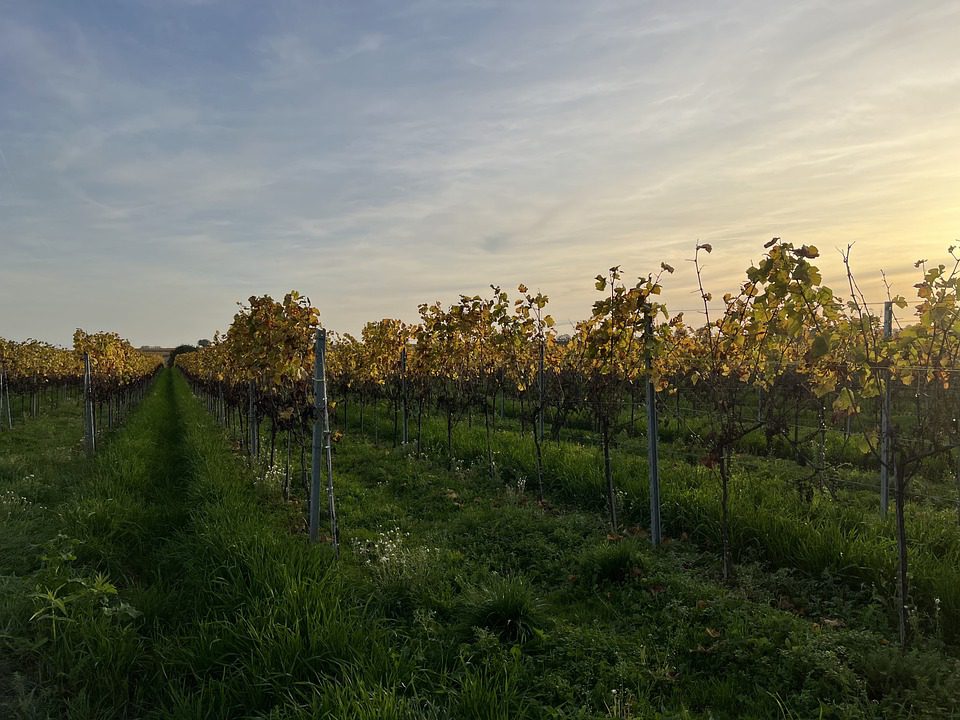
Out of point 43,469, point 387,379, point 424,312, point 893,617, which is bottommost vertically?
point 893,617

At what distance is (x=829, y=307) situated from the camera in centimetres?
461

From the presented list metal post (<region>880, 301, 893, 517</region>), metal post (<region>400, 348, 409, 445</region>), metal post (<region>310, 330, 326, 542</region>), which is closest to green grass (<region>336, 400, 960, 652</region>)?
metal post (<region>880, 301, 893, 517</region>)

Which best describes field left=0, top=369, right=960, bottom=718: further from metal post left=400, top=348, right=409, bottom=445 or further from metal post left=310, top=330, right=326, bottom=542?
metal post left=400, top=348, right=409, bottom=445

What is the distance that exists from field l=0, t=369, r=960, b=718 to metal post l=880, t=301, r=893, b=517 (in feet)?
1.66

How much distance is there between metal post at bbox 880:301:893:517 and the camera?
4368mm

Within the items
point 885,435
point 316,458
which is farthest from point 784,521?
point 316,458

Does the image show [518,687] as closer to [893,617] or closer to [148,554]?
[893,617]

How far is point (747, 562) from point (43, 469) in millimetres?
10406

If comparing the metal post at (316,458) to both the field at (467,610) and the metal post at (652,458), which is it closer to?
the field at (467,610)

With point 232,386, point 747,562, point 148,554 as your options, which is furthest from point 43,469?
point 747,562

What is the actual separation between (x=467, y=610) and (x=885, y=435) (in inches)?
132

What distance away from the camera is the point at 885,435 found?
4.52m

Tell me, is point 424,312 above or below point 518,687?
above

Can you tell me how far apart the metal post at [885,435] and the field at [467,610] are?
507 millimetres
